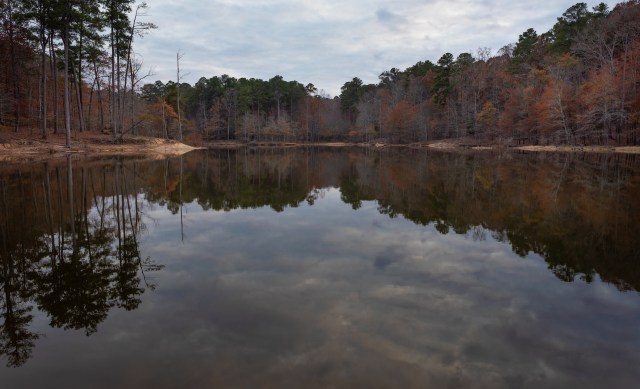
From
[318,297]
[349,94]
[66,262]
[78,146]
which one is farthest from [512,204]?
[349,94]

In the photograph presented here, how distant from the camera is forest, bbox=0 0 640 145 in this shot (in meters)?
37.8

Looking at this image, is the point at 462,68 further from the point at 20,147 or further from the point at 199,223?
the point at 199,223

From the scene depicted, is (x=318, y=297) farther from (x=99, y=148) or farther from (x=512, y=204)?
(x=99, y=148)

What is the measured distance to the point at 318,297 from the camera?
557 centimetres

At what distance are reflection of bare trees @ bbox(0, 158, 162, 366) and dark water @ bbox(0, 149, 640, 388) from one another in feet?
0.12

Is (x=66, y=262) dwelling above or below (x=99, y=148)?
below

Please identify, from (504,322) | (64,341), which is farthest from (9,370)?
(504,322)

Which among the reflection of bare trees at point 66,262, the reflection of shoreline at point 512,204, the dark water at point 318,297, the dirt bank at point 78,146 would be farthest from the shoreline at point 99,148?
the dark water at point 318,297

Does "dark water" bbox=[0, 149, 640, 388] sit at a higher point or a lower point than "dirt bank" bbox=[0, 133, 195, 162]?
lower

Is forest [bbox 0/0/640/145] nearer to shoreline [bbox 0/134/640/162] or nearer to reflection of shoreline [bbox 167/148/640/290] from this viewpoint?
shoreline [bbox 0/134/640/162]

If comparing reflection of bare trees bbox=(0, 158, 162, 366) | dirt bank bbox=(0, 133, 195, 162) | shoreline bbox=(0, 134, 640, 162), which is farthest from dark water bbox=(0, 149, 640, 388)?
shoreline bbox=(0, 134, 640, 162)

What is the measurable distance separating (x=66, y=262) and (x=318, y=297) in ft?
15.0

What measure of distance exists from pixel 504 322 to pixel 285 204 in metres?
9.69

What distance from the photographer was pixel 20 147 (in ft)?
101
